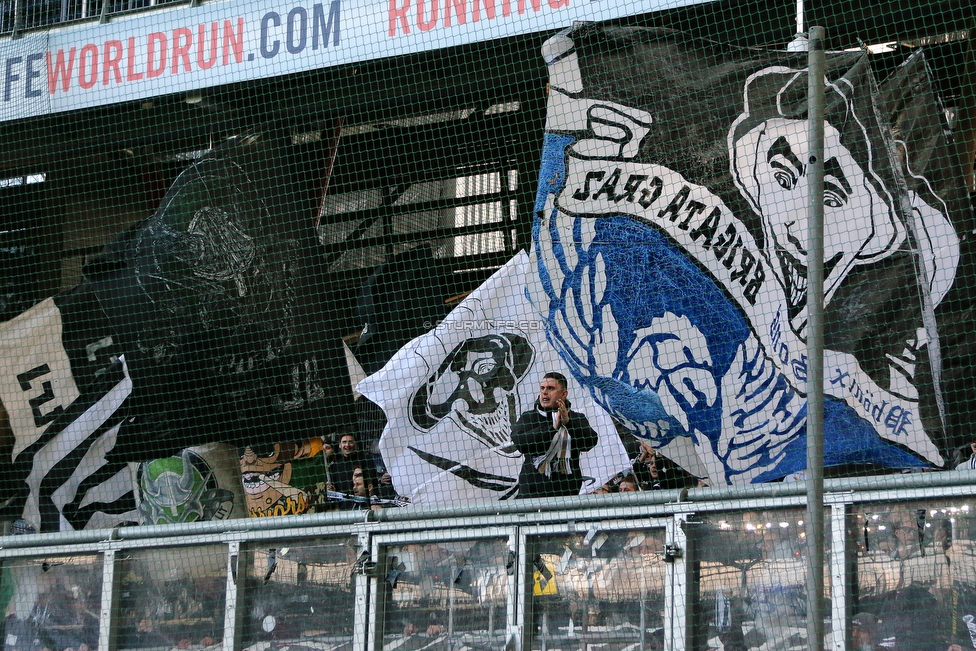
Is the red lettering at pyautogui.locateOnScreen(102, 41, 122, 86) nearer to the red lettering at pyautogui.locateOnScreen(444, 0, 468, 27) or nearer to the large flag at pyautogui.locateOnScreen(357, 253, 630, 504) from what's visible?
the red lettering at pyautogui.locateOnScreen(444, 0, 468, 27)

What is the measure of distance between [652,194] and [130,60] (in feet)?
12.6

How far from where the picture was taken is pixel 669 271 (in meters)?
5.77

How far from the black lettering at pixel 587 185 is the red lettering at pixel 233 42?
8.45 feet

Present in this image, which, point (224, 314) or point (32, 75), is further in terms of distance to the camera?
point (32, 75)

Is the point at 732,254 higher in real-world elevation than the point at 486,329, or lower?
higher

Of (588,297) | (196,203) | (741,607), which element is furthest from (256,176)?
(741,607)

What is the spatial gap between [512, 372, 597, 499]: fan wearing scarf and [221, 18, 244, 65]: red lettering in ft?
10.3

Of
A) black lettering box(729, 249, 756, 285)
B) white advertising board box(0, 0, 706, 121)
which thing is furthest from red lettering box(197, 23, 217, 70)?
black lettering box(729, 249, 756, 285)

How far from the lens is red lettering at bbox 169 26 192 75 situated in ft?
22.8

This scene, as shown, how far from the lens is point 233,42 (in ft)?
22.5

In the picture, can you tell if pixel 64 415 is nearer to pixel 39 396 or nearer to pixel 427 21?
pixel 39 396

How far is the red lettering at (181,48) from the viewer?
6938 millimetres

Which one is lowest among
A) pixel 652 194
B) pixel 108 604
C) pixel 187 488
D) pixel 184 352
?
pixel 108 604

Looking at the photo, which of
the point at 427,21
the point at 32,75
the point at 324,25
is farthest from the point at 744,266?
the point at 32,75
